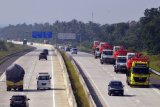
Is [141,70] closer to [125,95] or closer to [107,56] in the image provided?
[125,95]

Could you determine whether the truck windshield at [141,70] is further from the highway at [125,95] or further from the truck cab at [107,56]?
the truck cab at [107,56]

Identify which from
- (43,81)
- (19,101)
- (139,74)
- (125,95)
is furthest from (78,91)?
(19,101)

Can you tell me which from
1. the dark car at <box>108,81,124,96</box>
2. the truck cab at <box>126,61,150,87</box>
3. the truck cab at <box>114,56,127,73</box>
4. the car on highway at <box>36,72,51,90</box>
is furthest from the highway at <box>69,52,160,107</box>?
the car on highway at <box>36,72,51,90</box>

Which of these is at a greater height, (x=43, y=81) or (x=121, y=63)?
(x=121, y=63)

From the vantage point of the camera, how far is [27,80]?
269 ft

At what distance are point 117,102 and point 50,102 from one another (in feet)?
17.8

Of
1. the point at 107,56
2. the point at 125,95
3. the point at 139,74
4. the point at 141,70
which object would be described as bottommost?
the point at 125,95

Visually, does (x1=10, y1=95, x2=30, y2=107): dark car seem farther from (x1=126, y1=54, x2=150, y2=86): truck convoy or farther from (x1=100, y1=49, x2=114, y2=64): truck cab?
(x1=100, y1=49, x2=114, y2=64): truck cab

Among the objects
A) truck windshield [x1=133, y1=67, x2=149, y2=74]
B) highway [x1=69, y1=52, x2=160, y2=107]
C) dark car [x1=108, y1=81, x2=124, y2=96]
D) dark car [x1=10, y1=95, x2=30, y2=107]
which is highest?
truck windshield [x1=133, y1=67, x2=149, y2=74]

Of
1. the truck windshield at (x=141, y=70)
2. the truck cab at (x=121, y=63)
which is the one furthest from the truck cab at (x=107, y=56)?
the truck windshield at (x=141, y=70)

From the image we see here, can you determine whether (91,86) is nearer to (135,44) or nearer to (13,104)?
(13,104)

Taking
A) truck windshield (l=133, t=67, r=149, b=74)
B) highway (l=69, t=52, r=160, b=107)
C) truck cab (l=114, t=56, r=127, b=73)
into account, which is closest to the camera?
highway (l=69, t=52, r=160, b=107)

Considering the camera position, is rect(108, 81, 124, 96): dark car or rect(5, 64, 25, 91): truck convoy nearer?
rect(108, 81, 124, 96): dark car

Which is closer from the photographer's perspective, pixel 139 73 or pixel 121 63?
pixel 139 73
